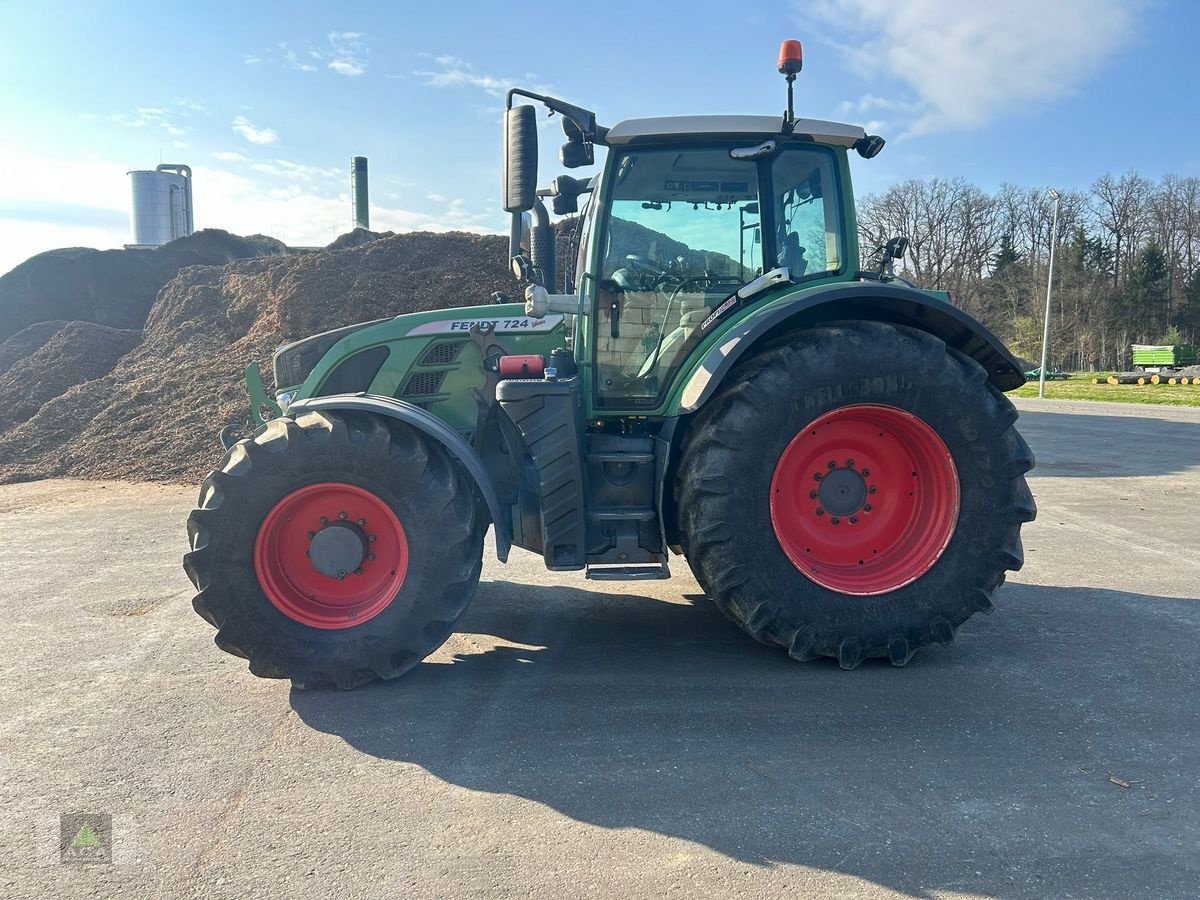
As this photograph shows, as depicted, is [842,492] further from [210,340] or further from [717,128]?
[210,340]

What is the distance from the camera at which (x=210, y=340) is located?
14977 mm

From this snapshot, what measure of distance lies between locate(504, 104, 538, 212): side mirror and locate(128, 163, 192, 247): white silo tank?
2427 cm

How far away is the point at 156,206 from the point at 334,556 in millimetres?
24947

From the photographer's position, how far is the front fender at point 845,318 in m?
3.69

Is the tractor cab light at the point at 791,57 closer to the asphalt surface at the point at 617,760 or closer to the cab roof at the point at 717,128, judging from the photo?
the cab roof at the point at 717,128

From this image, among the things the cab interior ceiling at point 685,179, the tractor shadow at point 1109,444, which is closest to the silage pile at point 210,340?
the cab interior ceiling at point 685,179

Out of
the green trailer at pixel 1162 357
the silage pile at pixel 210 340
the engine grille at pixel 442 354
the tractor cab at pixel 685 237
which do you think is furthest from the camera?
the green trailer at pixel 1162 357

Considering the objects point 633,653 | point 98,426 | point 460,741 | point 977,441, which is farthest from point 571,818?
point 98,426

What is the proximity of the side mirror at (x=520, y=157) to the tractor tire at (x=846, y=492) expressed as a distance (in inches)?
49.9

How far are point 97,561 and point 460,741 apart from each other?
4450 mm

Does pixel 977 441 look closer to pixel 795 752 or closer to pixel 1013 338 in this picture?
pixel 795 752

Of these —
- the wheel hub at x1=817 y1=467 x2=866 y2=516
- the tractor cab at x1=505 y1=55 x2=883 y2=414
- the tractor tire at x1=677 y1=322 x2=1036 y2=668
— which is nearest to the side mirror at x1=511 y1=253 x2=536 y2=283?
the tractor cab at x1=505 y1=55 x2=883 y2=414

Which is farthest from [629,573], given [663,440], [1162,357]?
[1162,357]

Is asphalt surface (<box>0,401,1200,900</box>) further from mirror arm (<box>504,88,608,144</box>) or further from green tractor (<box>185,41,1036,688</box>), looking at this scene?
mirror arm (<box>504,88,608,144</box>)
